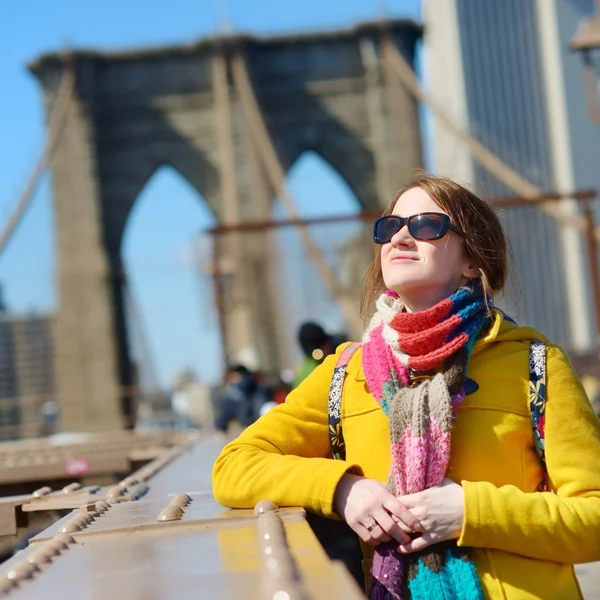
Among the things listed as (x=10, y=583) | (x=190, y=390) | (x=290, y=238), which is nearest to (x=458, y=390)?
(x=10, y=583)

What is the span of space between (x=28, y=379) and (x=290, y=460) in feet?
95.7

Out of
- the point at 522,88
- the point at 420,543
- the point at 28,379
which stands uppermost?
the point at 522,88

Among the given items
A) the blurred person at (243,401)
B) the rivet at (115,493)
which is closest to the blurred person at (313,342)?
the blurred person at (243,401)

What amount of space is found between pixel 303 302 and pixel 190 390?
1238cm

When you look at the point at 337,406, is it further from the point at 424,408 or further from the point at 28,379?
the point at 28,379

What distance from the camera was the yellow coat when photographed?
193 centimetres

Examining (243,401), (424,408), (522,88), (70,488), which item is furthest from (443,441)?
(522,88)

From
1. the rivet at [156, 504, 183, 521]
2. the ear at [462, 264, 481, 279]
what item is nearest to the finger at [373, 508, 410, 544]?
the rivet at [156, 504, 183, 521]

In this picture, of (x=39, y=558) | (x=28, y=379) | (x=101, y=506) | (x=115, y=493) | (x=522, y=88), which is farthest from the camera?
(x=522, y=88)

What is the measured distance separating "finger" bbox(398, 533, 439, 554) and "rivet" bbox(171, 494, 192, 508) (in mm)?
394

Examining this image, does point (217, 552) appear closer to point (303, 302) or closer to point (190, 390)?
point (303, 302)

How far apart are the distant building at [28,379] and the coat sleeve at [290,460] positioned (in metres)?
20.1

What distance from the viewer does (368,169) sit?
2916cm

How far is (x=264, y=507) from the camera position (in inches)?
80.0
